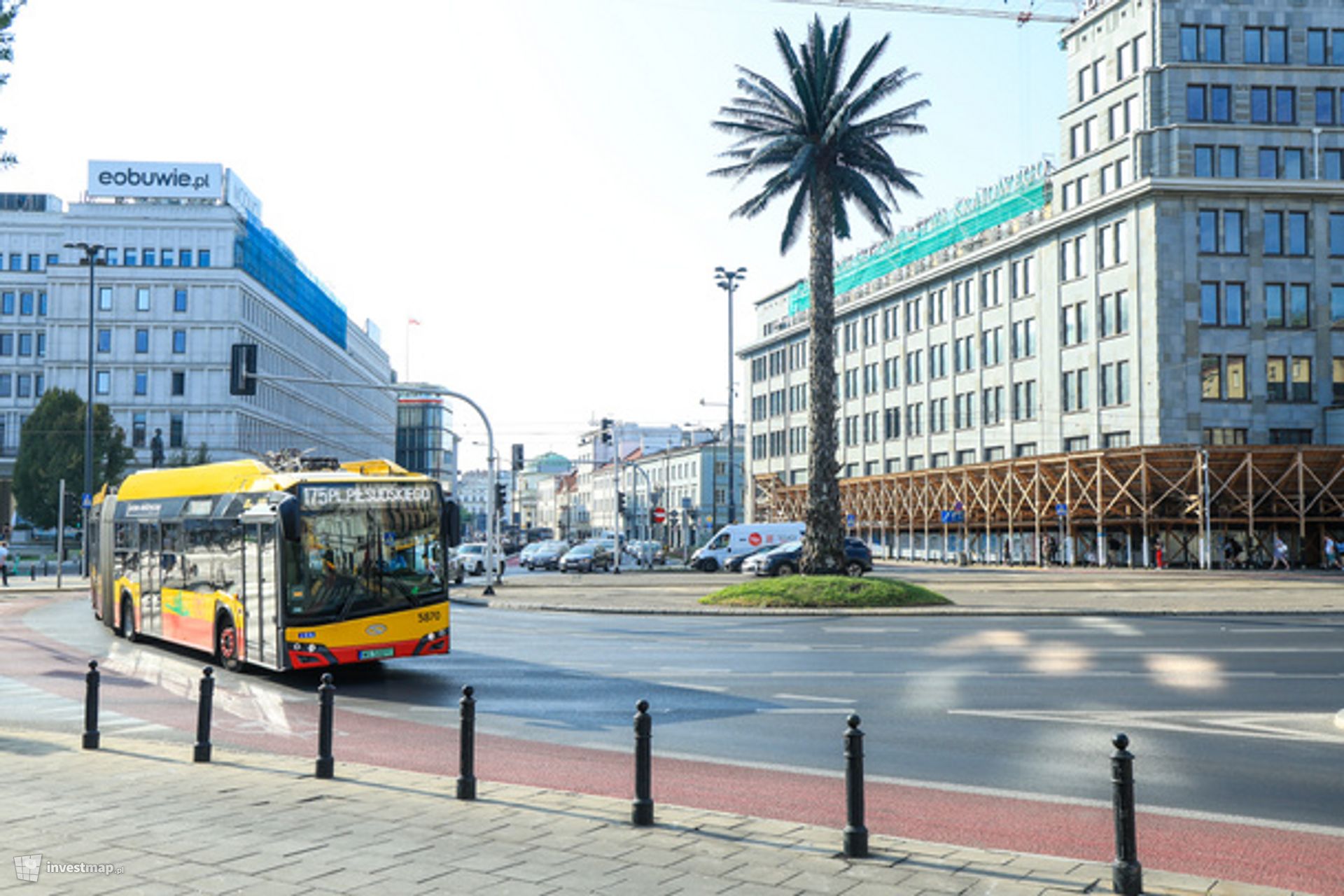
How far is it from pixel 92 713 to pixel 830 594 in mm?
20166

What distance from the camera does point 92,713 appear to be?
10.2m

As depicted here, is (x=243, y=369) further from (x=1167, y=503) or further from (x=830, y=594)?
(x=1167, y=503)

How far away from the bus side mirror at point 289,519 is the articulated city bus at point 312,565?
2 cm

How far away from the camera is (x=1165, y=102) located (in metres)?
55.5

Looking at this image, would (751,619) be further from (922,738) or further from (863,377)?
(863,377)

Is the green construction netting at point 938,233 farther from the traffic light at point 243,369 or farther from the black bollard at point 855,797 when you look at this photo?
the black bollard at point 855,797

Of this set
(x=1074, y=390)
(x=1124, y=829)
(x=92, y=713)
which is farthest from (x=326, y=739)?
(x=1074, y=390)

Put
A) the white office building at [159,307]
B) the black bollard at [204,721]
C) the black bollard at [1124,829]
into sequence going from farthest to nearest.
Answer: the white office building at [159,307], the black bollard at [204,721], the black bollard at [1124,829]

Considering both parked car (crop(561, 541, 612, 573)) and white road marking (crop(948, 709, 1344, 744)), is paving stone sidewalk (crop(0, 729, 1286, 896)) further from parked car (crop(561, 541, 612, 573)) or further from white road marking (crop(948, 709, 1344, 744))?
parked car (crop(561, 541, 612, 573))

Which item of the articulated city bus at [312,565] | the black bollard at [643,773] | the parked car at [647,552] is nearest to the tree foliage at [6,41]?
the articulated city bus at [312,565]

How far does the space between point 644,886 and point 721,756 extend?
4.19 metres

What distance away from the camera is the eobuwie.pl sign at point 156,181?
84812 millimetres

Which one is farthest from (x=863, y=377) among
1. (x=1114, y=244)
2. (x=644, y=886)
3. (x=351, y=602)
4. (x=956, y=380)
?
(x=644, y=886)

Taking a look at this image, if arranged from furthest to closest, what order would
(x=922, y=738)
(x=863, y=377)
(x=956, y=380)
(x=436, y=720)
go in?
(x=863, y=377) → (x=956, y=380) → (x=436, y=720) → (x=922, y=738)
